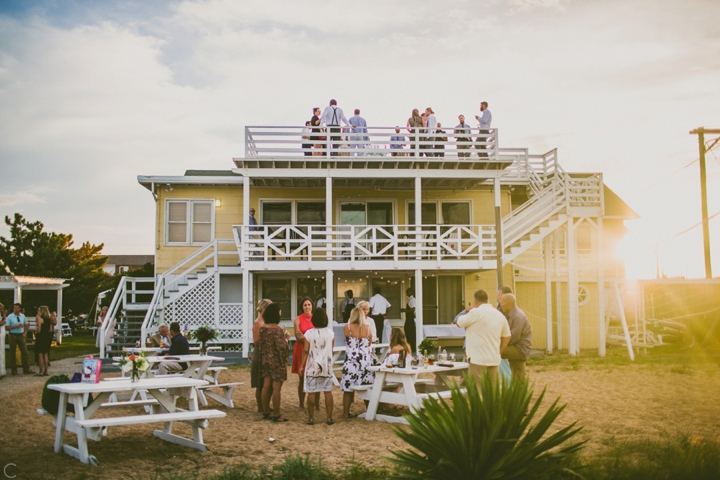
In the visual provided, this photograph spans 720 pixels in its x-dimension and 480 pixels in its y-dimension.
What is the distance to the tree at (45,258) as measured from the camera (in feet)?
109

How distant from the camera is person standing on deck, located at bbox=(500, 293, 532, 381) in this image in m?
9.12

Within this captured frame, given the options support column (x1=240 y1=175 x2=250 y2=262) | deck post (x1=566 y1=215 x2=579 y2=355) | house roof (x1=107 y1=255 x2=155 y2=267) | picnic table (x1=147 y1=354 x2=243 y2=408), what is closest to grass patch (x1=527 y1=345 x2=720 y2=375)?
deck post (x1=566 y1=215 x2=579 y2=355)

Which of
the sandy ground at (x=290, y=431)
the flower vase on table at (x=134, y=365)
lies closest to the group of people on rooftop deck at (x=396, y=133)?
the sandy ground at (x=290, y=431)

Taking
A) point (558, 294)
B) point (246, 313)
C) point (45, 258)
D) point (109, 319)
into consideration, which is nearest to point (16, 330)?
point (109, 319)

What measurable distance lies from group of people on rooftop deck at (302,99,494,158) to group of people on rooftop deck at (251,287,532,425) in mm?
9473

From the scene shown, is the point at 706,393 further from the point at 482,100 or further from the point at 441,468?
the point at 482,100

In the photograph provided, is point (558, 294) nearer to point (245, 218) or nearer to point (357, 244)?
point (357, 244)

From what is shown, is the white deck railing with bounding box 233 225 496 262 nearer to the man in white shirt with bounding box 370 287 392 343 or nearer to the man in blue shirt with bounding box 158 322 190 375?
the man in white shirt with bounding box 370 287 392 343

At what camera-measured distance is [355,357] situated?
991 centimetres

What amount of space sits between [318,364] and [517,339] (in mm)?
2864

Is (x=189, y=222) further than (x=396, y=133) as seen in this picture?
Yes

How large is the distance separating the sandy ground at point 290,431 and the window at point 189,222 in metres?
9.01

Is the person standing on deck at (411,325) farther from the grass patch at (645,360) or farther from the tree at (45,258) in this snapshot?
the tree at (45,258)

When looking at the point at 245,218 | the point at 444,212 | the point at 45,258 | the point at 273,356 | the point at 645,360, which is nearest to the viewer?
the point at 273,356
